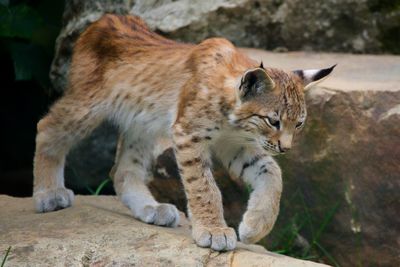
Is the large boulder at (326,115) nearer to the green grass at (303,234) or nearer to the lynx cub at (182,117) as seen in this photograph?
the green grass at (303,234)

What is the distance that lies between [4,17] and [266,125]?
3259 mm

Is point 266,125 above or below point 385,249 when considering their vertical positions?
above

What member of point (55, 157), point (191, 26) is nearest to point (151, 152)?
point (55, 157)

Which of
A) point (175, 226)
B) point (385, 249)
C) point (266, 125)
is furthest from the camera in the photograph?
point (385, 249)

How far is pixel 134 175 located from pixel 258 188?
119cm

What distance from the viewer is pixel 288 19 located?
7379mm

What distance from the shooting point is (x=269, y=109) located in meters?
4.94


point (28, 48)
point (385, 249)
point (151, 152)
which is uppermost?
point (28, 48)

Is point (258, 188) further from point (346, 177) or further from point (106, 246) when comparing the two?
point (346, 177)

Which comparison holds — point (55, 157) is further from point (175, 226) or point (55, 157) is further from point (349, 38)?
point (349, 38)

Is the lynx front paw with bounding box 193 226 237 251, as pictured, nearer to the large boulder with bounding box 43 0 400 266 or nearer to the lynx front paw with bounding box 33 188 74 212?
the lynx front paw with bounding box 33 188 74 212

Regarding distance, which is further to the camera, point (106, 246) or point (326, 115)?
point (326, 115)

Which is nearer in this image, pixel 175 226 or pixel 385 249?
pixel 175 226

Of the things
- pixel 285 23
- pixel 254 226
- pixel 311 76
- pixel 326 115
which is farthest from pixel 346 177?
pixel 285 23
